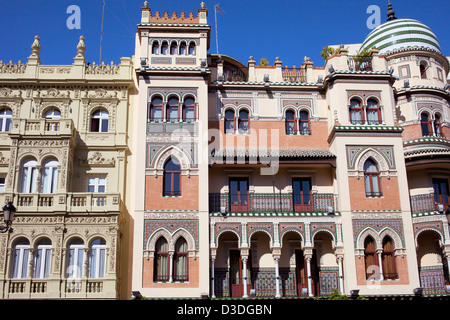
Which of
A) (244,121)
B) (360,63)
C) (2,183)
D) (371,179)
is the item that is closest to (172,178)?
(244,121)

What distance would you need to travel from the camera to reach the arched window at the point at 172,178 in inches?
981

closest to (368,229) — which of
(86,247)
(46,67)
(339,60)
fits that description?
(339,60)

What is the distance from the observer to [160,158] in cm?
2517

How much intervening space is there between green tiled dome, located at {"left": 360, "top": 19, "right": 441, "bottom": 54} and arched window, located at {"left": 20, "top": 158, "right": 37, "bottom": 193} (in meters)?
20.2

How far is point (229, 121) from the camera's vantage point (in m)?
27.4

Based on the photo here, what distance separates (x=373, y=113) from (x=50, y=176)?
1599cm

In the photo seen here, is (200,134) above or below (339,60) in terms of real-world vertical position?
below

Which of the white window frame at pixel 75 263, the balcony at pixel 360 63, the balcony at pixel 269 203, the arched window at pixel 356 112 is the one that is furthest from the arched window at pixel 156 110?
the balcony at pixel 360 63

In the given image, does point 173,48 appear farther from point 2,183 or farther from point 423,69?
point 423,69

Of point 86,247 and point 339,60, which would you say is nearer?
point 86,247

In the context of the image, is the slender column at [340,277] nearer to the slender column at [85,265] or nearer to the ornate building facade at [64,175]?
the ornate building facade at [64,175]

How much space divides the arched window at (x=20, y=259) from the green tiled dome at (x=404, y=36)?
21.9 metres

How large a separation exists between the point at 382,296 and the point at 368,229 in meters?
3.03

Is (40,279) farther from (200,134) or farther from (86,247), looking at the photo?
(200,134)
